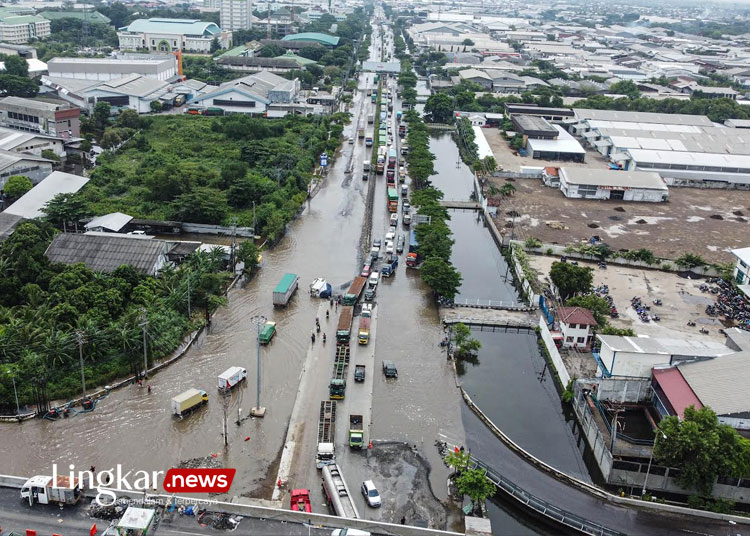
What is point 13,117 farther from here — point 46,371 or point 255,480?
point 255,480

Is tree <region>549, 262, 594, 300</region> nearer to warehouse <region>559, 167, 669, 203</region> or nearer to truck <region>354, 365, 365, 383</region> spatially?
truck <region>354, 365, 365, 383</region>

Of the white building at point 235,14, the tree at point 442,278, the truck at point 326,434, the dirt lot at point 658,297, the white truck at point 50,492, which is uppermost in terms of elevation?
the white building at point 235,14

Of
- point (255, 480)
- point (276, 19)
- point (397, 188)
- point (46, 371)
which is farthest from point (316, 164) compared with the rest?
point (276, 19)

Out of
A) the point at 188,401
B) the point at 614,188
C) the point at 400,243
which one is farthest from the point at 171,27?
the point at 188,401

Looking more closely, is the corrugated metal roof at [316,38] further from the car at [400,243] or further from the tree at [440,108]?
the car at [400,243]

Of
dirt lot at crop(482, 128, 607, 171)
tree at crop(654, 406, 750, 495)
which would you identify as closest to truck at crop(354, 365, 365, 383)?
tree at crop(654, 406, 750, 495)

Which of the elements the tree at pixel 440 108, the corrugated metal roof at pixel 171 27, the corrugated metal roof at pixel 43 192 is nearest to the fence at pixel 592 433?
the corrugated metal roof at pixel 43 192
